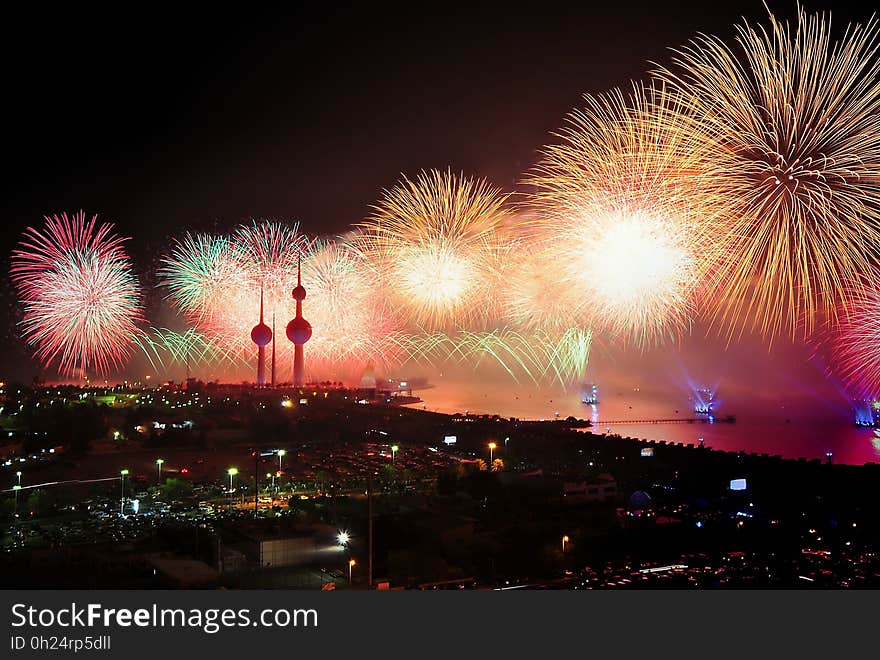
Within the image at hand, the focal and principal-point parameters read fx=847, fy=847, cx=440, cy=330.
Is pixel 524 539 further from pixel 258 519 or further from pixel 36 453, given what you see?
pixel 36 453

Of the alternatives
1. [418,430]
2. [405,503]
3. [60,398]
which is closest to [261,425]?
[418,430]

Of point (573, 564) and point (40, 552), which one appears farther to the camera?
point (40, 552)

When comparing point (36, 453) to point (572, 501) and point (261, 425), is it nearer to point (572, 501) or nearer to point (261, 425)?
point (261, 425)

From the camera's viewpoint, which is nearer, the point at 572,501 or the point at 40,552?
the point at 40,552

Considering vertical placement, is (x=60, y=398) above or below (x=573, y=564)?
above
